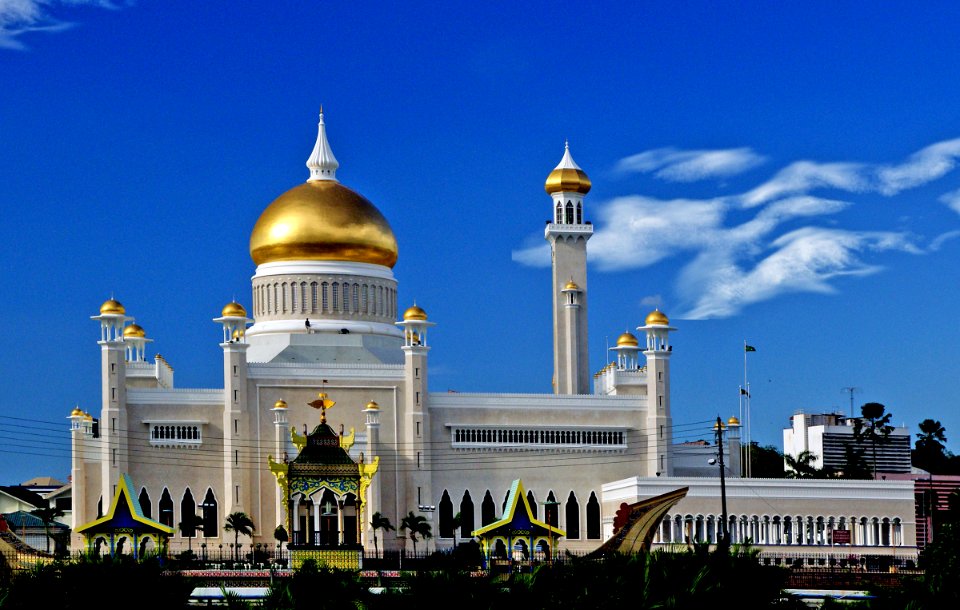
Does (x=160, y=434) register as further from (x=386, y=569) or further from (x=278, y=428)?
(x=386, y=569)

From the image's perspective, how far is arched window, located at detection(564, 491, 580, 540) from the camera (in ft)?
250

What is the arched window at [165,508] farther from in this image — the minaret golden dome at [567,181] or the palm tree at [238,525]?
the minaret golden dome at [567,181]

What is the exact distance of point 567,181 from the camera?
82.9 m

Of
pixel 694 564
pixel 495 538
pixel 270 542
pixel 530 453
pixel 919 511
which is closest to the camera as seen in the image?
pixel 694 564

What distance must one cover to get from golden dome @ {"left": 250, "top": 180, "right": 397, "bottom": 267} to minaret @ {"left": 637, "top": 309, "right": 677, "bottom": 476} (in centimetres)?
1271

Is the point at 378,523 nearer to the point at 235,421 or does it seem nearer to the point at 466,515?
the point at 466,515

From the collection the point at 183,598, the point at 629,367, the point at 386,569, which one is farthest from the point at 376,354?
the point at 183,598

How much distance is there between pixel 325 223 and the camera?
79.8 metres

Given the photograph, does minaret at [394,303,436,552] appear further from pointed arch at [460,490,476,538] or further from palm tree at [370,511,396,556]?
palm tree at [370,511,396,556]

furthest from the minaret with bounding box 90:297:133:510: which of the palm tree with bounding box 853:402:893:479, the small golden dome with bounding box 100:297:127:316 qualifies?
the palm tree with bounding box 853:402:893:479

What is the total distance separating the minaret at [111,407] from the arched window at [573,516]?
18.8 m

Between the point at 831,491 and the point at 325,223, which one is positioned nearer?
the point at 831,491

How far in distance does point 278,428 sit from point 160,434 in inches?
→ 203

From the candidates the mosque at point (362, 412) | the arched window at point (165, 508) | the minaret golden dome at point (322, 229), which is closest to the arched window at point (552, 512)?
the mosque at point (362, 412)
